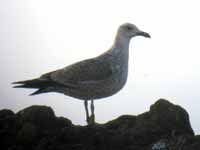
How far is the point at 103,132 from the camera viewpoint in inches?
610

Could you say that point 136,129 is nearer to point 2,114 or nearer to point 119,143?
point 119,143

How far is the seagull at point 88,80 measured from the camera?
17.2m

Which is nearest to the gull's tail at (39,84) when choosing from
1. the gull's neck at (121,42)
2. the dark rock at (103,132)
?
the dark rock at (103,132)

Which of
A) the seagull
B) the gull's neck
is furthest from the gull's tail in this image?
the gull's neck

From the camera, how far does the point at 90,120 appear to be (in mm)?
17328

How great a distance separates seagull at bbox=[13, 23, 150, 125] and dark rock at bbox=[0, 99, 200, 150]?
1161mm

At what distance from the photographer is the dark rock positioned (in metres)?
14.9

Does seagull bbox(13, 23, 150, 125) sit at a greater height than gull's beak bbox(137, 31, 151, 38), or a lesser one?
lesser

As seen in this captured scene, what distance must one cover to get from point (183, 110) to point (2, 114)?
491 cm

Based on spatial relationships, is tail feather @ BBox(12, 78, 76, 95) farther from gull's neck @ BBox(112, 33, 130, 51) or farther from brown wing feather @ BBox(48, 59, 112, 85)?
gull's neck @ BBox(112, 33, 130, 51)

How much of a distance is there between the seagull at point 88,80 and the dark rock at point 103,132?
45.7 inches

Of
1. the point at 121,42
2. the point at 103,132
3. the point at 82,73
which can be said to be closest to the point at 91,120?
the point at 82,73

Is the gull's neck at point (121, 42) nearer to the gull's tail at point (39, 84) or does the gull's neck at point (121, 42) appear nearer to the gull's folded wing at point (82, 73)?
the gull's folded wing at point (82, 73)

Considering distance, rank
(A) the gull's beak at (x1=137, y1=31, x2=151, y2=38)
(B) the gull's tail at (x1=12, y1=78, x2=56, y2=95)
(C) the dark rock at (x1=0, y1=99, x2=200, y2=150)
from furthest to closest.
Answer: (A) the gull's beak at (x1=137, y1=31, x2=151, y2=38) → (B) the gull's tail at (x1=12, y1=78, x2=56, y2=95) → (C) the dark rock at (x1=0, y1=99, x2=200, y2=150)
